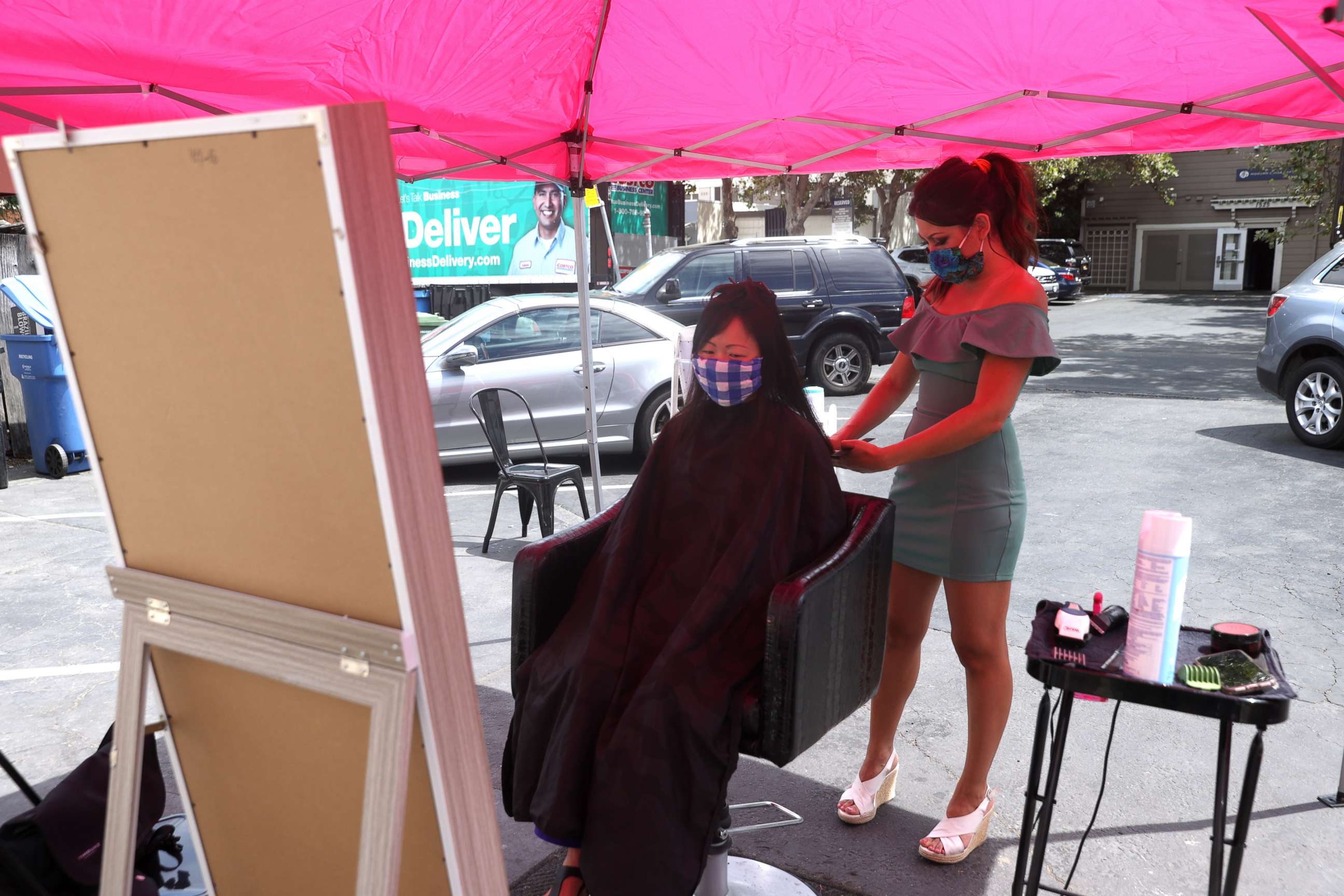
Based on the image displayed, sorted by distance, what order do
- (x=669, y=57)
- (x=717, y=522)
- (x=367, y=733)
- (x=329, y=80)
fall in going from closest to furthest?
(x=367, y=733)
(x=717, y=522)
(x=329, y=80)
(x=669, y=57)

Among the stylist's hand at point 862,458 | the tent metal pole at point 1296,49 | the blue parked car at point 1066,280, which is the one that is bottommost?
the blue parked car at point 1066,280

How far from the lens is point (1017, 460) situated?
108 inches

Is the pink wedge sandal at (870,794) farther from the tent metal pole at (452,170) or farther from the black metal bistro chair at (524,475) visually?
the tent metal pole at (452,170)

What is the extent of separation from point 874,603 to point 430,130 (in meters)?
2.88

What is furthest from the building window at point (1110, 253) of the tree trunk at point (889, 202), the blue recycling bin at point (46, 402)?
the blue recycling bin at point (46, 402)

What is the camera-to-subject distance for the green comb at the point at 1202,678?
6.43 ft

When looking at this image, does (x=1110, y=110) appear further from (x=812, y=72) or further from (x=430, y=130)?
(x=430, y=130)

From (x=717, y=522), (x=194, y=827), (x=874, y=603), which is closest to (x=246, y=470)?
(x=194, y=827)

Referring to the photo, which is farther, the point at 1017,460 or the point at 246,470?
the point at 1017,460

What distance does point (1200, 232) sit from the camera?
105 ft

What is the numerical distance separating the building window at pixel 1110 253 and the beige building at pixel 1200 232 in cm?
2

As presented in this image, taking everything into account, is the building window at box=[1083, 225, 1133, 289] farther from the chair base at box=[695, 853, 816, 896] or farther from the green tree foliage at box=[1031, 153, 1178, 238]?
the chair base at box=[695, 853, 816, 896]

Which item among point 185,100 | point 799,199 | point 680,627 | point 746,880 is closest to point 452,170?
point 185,100

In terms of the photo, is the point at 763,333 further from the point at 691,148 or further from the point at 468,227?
the point at 468,227
